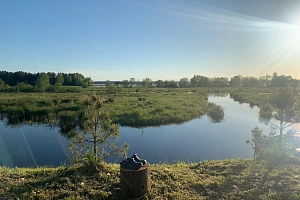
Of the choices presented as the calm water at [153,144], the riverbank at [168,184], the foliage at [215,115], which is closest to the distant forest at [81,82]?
the foliage at [215,115]

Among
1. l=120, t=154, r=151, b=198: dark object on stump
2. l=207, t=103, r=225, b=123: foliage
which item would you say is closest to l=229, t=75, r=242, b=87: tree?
l=207, t=103, r=225, b=123: foliage

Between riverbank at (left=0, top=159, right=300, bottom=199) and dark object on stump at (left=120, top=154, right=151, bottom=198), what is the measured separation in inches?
9.5

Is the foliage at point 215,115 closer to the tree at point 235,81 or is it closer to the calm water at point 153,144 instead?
the calm water at point 153,144

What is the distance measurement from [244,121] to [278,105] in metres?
18.2

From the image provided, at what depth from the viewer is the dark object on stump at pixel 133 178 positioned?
501cm

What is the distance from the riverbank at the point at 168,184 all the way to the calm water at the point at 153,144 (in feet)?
18.8

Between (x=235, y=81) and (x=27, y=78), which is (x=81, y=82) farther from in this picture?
(x=235, y=81)

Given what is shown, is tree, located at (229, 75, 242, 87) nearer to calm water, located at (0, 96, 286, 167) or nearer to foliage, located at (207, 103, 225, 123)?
foliage, located at (207, 103, 225, 123)

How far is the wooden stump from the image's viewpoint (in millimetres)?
5004

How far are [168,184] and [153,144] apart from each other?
10.4 meters

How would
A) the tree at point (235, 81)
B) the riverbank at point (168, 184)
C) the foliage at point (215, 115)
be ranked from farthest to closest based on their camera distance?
1. the tree at point (235, 81)
2. the foliage at point (215, 115)
3. the riverbank at point (168, 184)

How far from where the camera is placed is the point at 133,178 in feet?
16.5

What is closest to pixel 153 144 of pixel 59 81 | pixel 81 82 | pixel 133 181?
pixel 133 181

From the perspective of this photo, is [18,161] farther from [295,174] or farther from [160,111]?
[160,111]
